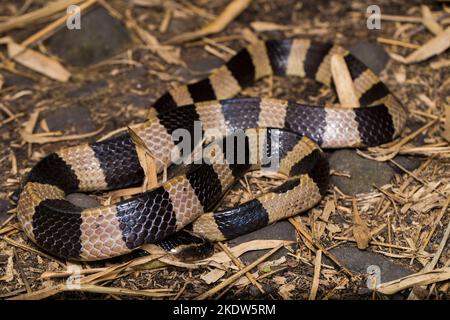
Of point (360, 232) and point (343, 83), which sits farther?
point (343, 83)

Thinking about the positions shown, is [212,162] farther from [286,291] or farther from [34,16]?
[34,16]

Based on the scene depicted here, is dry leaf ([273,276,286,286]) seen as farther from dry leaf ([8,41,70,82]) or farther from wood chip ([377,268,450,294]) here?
dry leaf ([8,41,70,82])

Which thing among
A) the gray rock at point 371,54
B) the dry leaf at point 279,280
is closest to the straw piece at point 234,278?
the dry leaf at point 279,280

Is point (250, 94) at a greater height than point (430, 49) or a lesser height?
lesser

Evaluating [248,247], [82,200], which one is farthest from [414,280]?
[82,200]

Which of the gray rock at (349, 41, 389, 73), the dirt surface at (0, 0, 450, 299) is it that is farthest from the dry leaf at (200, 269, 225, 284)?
the gray rock at (349, 41, 389, 73)

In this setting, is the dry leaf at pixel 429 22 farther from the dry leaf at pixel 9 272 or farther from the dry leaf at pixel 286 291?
the dry leaf at pixel 9 272

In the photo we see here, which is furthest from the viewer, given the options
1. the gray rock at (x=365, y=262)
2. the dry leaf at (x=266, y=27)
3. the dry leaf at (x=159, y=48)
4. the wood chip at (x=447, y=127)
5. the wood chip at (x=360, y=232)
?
the dry leaf at (x=266, y=27)
